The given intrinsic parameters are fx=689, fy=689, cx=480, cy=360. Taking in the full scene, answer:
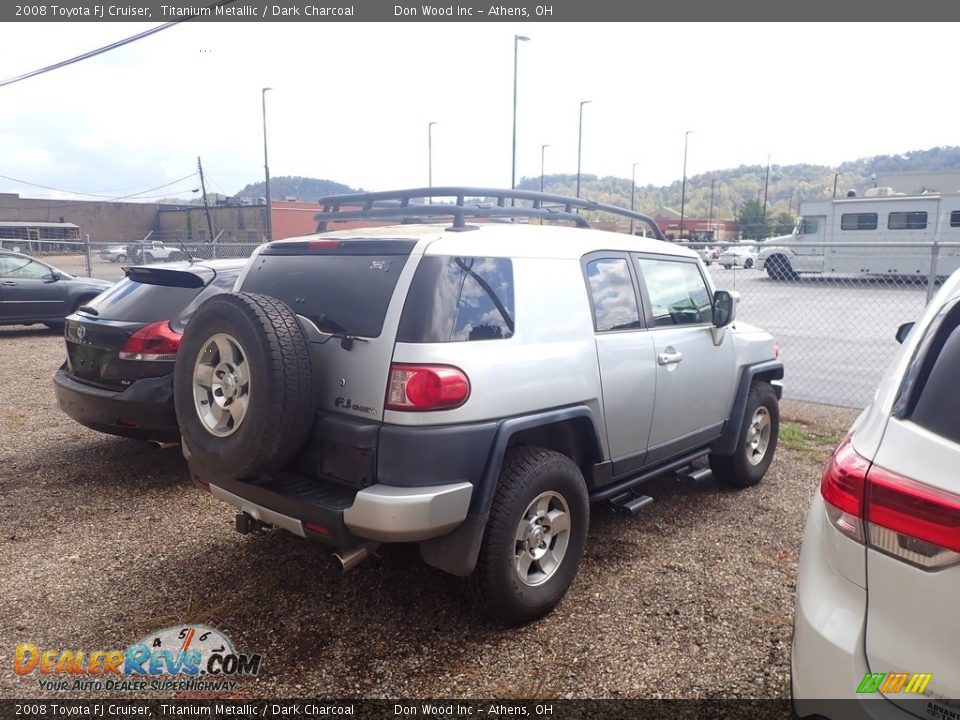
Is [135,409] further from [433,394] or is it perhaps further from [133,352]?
→ [433,394]

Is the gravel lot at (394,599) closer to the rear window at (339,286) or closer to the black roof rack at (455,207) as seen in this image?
the rear window at (339,286)

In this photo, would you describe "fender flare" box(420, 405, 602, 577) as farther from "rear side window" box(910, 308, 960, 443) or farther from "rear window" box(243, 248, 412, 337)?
"rear side window" box(910, 308, 960, 443)

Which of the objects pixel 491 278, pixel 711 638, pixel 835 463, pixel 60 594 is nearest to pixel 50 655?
pixel 60 594

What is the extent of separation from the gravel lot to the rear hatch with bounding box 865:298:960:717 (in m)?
1.22

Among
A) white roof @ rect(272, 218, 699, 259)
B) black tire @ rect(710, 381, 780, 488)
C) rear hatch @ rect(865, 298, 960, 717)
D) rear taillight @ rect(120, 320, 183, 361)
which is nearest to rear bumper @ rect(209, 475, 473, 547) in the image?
white roof @ rect(272, 218, 699, 259)

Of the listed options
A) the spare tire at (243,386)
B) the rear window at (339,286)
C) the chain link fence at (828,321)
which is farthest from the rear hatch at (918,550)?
the chain link fence at (828,321)

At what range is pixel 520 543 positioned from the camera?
3.27 m

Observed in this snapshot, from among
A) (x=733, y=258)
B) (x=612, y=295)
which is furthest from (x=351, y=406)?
(x=733, y=258)

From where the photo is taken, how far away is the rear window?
10.2 ft

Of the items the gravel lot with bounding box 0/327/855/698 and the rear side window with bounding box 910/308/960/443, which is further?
the gravel lot with bounding box 0/327/855/698

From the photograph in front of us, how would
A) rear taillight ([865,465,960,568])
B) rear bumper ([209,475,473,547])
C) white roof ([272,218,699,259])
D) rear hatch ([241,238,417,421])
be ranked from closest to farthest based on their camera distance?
rear taillight ([865,465,960,568]), rear bumper ([209,475,473,547]), rear hatch ([241,238,417,421]), white roof ([272,218,699,259])

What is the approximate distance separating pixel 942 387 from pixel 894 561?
0.50m

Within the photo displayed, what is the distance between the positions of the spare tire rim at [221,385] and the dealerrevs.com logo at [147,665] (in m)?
0.98

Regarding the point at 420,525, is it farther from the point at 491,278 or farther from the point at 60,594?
the point at 60,594
